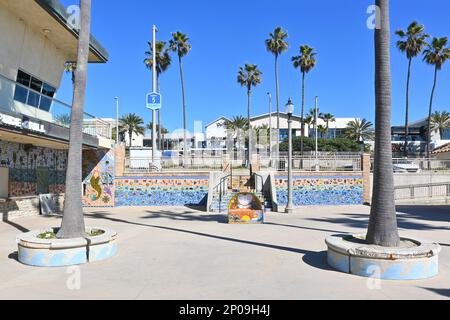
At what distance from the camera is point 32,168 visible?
1736 centimetres

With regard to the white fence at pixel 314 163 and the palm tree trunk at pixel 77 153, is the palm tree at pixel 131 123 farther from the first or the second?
the palm tree trunk at pixel 77 153

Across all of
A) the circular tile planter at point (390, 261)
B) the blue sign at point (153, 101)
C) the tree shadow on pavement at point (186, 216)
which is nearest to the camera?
the circular tile planter at point (390, 261)

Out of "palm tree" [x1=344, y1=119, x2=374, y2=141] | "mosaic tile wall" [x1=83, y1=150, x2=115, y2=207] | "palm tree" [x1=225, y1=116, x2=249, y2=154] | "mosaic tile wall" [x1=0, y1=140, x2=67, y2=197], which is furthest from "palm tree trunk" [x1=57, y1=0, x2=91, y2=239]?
"palm tree" [x1=344, y1=119, x2=374, y2=141]

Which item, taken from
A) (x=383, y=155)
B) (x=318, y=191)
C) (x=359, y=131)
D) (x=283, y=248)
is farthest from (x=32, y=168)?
(x=359, y=131)

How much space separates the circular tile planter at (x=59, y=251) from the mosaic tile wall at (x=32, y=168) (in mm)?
8665

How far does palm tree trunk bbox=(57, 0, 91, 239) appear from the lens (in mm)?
8438

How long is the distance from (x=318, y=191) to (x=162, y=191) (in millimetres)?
8361

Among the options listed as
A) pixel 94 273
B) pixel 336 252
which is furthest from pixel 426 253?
pixel 94 273

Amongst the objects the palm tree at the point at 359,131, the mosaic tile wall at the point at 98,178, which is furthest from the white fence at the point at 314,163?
the palm tree at the point at 359,131

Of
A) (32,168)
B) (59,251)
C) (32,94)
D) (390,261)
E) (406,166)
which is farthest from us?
(406,166)

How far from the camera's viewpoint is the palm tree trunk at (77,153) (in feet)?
27.7

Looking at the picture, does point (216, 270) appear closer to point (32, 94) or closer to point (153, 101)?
point (32, 94)

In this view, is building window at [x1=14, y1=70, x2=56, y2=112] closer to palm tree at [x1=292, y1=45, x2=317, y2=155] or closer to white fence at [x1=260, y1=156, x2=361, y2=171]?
white fence at [x1=260, y1=156, x2=361, y2=171]
